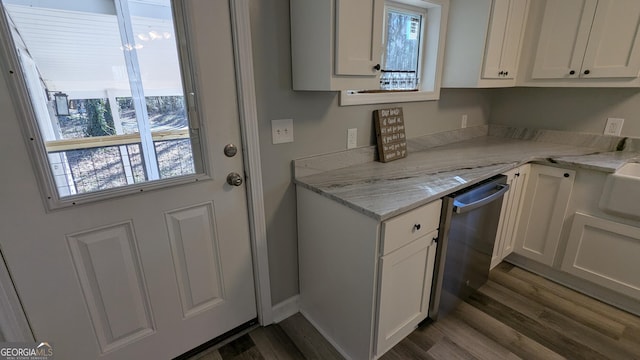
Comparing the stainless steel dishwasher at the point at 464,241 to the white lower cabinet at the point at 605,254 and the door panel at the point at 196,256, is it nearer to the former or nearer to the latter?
the white lower cabinet at the point at 605,254

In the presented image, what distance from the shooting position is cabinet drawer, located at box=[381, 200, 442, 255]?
49.2 inches

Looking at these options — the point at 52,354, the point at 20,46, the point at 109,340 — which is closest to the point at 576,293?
the point at 109,340

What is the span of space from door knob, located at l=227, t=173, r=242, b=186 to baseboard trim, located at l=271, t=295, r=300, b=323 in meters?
0.81

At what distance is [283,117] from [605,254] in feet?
6.91

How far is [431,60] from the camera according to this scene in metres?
2.10

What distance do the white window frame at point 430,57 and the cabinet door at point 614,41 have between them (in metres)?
0.92

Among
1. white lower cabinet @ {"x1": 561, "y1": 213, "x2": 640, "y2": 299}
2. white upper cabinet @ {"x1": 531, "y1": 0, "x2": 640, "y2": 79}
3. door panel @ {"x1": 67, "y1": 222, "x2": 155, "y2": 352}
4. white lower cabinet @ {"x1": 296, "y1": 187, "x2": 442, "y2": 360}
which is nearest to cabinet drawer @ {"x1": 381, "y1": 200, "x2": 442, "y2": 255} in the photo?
white lower cabinet @ {"x1": 296, "y1": 187, "x2": 442, "y2": 360}

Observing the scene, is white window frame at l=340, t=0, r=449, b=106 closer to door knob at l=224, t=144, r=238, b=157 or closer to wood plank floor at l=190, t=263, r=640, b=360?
door knob at l=224, t=144, r=238, b=157

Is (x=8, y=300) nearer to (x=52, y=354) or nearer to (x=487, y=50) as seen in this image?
(x=52, y=354)

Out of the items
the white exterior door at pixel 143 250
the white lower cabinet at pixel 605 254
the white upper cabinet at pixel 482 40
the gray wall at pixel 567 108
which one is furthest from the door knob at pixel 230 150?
the gray wall at pixel 567 108

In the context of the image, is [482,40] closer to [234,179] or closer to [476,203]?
[476,203]

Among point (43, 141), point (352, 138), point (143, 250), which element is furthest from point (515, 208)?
point (43, 141)

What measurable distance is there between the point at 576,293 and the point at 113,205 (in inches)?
108

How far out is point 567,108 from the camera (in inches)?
93.1
